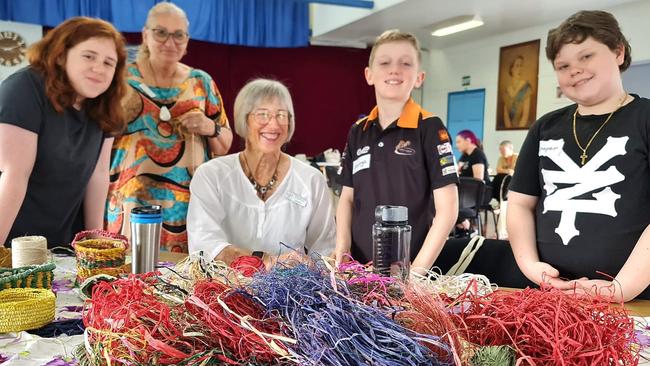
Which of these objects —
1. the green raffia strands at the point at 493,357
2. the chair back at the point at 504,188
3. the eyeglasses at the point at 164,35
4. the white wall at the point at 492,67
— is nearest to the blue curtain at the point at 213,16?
the white wall at the point at 492,67

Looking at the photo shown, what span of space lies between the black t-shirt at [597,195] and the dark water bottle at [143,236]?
113 cm

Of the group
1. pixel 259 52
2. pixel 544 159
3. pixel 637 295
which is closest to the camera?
pixel 637 295

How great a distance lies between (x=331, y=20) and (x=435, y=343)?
8.67m

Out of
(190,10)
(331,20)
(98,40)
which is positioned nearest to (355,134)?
(98,40)

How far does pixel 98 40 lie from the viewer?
1.71m

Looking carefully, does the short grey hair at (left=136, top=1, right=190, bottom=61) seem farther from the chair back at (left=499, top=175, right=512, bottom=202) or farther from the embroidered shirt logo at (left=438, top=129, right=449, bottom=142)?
the chair back at (left=499, top=175, right=512, bottom=202)

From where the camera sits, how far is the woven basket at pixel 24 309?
3.30 ft

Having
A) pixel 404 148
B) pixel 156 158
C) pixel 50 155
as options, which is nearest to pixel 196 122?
pixel 156 158

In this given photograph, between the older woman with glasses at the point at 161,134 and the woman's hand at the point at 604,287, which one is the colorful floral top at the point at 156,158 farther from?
the woman's hand at the point at 604,287

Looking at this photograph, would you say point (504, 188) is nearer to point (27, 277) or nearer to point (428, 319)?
point (27, 277)

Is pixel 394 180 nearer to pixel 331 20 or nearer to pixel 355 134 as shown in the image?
pixel 355 134

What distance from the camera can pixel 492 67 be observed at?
29.1 feet

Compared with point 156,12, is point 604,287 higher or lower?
lower

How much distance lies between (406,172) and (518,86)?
23.7ft
